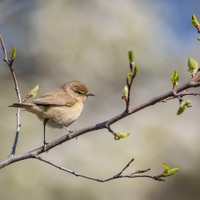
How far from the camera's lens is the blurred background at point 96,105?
7.50 meters

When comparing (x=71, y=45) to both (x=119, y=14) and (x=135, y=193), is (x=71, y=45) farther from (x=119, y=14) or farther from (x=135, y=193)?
(x=135, y=193)

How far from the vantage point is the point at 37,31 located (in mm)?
13039

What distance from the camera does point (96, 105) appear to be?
11.6 m

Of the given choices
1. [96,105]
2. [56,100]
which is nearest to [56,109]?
[56,100]

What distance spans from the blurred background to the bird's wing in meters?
2.41

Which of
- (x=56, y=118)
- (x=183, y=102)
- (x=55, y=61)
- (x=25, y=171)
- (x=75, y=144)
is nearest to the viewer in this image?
(x=183, y=102)

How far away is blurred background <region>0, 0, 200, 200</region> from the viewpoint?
24.6 ft

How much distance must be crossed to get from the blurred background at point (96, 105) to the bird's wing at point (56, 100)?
2415 mm

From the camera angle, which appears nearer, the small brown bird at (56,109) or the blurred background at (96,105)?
the small brown bird at (56,109)

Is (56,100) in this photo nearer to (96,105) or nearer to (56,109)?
(56,109)

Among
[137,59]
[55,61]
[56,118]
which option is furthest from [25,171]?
[137,59]

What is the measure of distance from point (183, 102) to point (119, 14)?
1139 cm

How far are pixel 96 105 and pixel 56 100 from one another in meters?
6.99

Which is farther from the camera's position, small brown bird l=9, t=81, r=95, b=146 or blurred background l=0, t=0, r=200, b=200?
blurred background l=0, t=0, r=200, b=200
